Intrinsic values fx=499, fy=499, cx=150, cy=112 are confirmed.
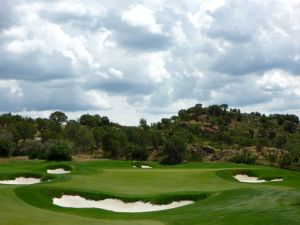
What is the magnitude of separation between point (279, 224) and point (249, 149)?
263 feet

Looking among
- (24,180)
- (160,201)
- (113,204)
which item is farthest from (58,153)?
(160,201)

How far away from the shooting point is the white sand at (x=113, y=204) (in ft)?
104

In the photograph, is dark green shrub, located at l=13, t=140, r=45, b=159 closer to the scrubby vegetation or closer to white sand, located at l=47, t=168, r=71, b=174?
the scrubby vegetation

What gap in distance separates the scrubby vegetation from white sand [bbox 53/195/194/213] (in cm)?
4925

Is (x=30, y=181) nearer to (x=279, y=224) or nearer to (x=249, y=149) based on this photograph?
(x=279, y=224)

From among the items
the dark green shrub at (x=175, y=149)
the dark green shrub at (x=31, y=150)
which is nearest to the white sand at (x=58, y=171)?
the dark green shrub at (x=31, y=150)

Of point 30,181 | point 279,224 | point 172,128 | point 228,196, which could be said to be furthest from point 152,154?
point 279,224

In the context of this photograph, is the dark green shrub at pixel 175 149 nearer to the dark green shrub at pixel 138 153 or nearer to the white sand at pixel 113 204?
the dark green shrub at pixel 138 153

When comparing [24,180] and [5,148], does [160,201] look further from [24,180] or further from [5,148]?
[5,148]

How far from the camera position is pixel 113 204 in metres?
32.6

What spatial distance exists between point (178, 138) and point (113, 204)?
65337mm

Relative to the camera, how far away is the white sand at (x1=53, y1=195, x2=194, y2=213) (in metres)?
31.7

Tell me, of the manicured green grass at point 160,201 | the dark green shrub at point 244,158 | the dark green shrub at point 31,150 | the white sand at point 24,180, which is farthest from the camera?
the dark green shrub at point 244,158

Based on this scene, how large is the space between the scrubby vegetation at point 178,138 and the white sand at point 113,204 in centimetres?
4925
